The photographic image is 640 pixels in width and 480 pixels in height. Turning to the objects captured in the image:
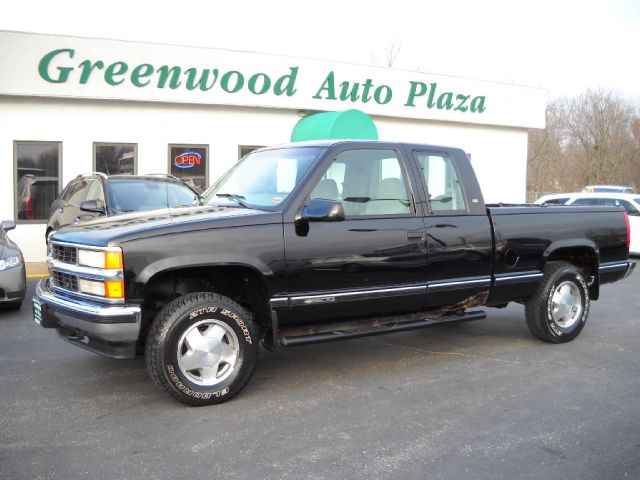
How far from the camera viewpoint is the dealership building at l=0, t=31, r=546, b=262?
43.7ft

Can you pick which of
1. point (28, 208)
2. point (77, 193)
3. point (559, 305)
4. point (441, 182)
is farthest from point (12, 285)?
point (28, 208)

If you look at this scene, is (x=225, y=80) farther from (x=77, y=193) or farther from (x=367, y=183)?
(x=367, y=183)

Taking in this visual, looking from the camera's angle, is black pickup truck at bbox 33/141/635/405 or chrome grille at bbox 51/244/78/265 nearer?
black pickup truck at bbox 33/141/635/405

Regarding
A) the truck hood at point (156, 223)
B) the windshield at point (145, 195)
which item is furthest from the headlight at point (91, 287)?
the windshield at point (145, 195)

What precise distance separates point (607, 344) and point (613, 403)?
1.99 m

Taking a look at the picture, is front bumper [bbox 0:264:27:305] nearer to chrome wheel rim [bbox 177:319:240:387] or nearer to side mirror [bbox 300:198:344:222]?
chrome wheel rim [bbox 177:319:240:387]

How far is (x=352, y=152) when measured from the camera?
529 cm

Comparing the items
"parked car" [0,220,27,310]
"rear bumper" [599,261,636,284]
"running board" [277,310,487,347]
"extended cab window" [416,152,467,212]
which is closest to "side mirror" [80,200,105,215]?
"parked car" [0,220,27,310]

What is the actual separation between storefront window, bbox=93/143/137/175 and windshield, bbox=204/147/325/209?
30.2 feet

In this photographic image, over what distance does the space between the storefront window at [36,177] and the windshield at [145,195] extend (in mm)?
5121

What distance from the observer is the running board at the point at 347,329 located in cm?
484

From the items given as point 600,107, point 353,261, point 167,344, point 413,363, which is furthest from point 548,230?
point 600,107

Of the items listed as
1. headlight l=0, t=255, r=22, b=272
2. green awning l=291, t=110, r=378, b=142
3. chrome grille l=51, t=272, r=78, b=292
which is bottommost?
headlight l=0, t=255, r=22, b=272

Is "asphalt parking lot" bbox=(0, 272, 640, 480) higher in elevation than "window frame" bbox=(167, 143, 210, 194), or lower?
lower
